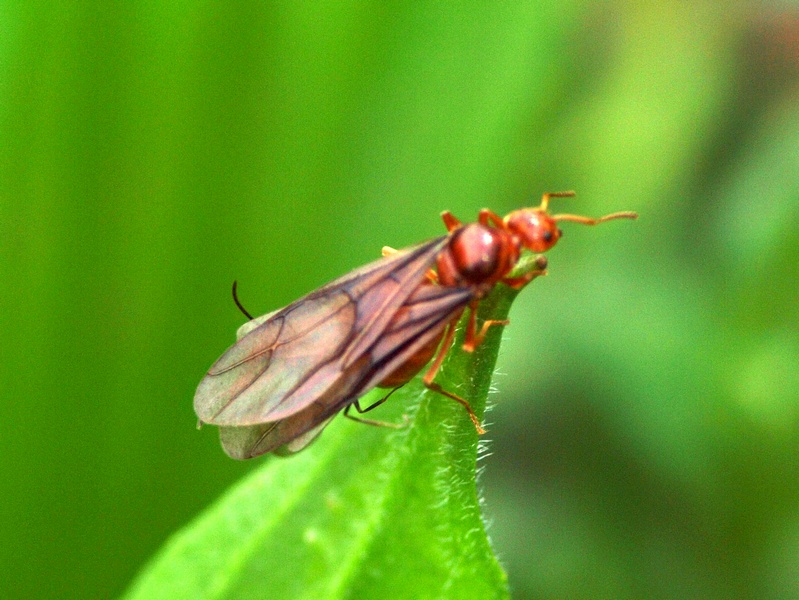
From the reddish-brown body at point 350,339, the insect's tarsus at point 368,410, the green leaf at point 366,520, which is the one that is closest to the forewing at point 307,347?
the reddish-brown body at point 350,339

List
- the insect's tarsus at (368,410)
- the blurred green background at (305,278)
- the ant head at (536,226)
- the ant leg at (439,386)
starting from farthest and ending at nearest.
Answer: the blurred green background at (305,278)
the ant head at (536,226)
the insect's tarsus at (368,410)
the ant leg at (439,386)

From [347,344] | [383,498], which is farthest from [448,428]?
[347,344]

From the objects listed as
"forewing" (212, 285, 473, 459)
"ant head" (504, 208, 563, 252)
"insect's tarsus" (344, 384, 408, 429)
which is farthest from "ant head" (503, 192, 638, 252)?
"insect's tarsus" (344, 384, 408, 429)

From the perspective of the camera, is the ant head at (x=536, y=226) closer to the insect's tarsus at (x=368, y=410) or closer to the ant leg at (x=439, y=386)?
the ant leg at (x=439, y=386)

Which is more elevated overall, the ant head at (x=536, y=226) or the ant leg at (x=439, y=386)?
the ant head at (x=536, y=226)

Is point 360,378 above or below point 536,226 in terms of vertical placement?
below

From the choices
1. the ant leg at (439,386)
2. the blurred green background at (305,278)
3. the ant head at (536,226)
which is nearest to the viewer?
the ant leg at (439,386)

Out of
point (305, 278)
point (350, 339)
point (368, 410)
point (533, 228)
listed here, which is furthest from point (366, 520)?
point (305, 278)

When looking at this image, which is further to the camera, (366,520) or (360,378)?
(360,378)

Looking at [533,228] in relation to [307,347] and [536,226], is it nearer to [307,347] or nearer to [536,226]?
[536,226]
